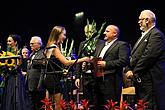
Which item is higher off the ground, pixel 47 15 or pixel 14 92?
pixel 47 15

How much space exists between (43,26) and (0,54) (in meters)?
5.20

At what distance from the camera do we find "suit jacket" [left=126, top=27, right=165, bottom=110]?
14.9ft

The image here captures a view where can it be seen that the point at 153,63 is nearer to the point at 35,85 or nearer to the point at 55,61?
the point at 55,61

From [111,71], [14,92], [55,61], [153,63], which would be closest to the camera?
[153,63]

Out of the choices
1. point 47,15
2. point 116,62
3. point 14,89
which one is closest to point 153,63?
point 116,62

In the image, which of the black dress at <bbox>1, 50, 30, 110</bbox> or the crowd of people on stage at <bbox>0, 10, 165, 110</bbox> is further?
the black dress at <bbox>1, 50, 30, 110</bbox>

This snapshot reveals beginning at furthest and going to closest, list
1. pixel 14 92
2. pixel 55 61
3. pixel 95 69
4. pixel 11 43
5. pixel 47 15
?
pixel 47 15 → pixel 11 43 → pixel 14 92 → pixel 95 69 → pixel 55 61

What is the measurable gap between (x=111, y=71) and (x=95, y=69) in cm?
26

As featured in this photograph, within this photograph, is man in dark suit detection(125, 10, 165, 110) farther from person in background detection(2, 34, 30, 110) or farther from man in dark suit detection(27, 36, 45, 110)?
person in background detection(2, 34, 30, 110)

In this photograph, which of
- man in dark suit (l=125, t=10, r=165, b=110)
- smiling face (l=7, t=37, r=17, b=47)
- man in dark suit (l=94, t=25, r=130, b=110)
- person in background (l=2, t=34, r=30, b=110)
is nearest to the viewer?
man in dark suit (l=125, t=10, r=165, b=110)

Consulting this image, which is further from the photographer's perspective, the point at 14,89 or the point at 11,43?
the point at 11,43

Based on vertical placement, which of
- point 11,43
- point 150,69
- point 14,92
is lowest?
point 14,92

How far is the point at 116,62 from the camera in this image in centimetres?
509

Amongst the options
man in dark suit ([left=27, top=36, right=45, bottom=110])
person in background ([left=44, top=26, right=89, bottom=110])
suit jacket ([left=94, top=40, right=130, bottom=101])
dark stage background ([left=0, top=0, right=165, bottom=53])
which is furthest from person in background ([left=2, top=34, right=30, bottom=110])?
dark stage background ([left=0, top=0, right=165, bottom=53])
